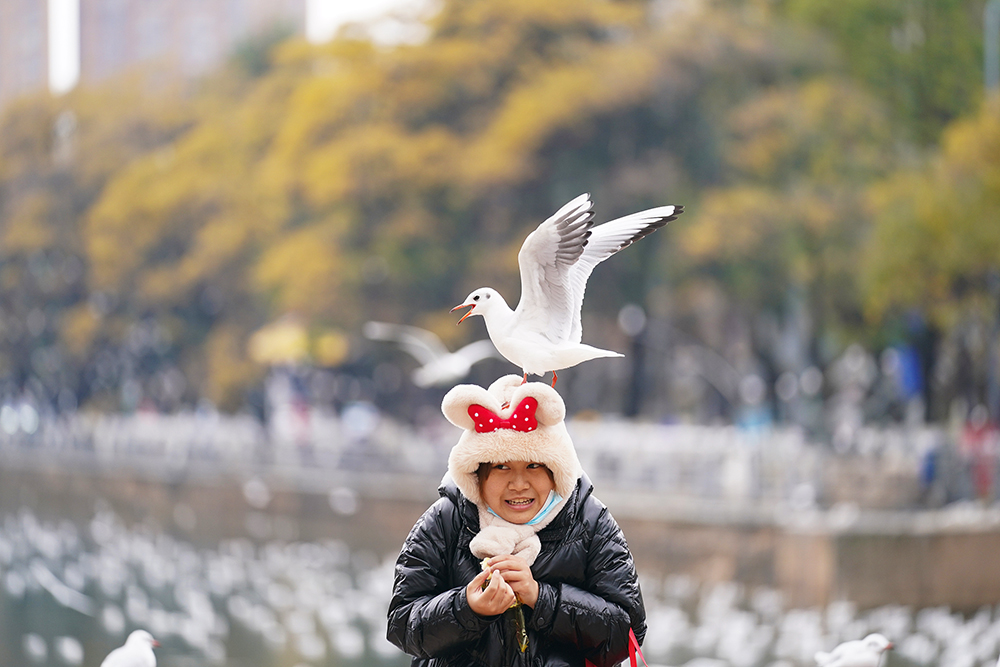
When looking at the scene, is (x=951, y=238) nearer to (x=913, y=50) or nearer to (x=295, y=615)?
(x=913, y=50)

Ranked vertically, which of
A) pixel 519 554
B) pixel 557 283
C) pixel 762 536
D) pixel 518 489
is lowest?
pixel 762 536

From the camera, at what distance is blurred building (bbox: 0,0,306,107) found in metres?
37.3

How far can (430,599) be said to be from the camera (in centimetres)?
294

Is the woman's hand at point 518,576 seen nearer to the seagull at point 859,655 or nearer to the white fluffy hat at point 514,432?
the white fluffy hat at point 514,432

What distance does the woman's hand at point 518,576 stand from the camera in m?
2.84

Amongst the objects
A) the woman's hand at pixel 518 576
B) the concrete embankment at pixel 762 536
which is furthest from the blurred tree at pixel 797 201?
the woman's hand at pixel 518 576

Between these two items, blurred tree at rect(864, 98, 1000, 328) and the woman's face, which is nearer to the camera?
the woman's face

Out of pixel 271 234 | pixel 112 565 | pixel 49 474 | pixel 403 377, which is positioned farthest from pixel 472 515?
pixel 49 474

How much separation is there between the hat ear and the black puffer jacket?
0.66 feet

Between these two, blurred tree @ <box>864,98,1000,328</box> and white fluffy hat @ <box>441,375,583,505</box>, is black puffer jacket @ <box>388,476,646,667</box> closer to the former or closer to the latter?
white fluffy hat @ <box>441,375,583,505</box>

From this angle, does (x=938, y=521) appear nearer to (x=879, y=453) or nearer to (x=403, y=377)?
(x=879, y=453)

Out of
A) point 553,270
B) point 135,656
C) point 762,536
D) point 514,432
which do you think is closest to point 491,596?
→ point 514,432

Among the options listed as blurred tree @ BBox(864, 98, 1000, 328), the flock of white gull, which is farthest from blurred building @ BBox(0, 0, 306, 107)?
blurred tree @ BBox(864, 98, 1000, 328)

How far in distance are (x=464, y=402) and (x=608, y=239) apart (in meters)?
0.79
